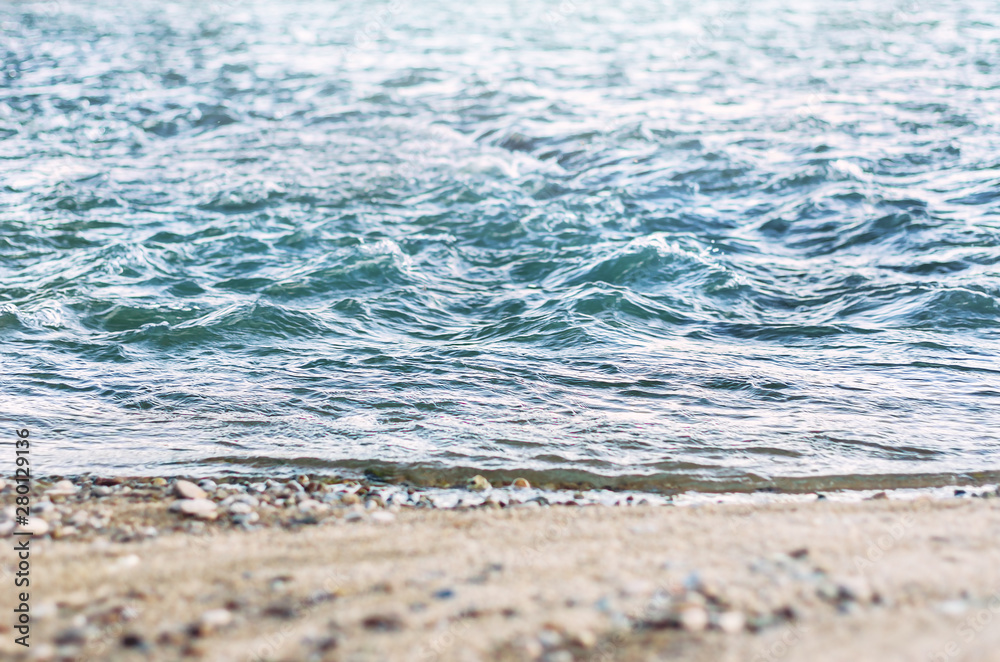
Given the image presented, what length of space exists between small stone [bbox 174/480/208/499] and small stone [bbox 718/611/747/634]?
3.34m

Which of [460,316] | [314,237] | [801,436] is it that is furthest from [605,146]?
[801,436]

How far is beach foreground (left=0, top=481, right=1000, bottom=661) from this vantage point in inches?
148

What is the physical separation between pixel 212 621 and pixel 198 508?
1.56 metres

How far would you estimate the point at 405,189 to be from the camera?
14734 mm

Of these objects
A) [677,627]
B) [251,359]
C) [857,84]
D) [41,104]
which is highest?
[857,84]

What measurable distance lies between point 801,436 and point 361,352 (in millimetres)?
4116

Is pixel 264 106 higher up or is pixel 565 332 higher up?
pixel 264 106

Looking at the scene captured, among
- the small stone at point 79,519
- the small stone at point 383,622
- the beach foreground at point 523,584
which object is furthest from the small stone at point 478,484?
the small stone at point 79,519

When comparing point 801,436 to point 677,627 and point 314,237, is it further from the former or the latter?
point 314,237

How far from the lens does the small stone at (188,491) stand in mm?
5637

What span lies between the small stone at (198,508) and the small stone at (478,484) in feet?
5.32

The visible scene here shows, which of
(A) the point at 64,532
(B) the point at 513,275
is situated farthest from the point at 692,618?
(B) the point at 513,275

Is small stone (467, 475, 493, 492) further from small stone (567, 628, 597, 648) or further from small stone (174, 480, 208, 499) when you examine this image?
small stone (567, 628, 597, 648)

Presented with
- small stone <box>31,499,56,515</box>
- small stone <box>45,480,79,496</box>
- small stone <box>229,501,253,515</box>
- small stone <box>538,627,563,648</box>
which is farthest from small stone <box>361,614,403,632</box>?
small stone <box>45,480,79,496</box>
